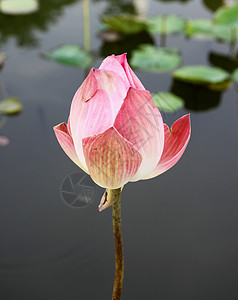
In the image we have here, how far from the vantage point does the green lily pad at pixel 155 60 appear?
1578mm

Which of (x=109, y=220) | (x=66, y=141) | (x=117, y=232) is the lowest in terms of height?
(x=109, y=220)

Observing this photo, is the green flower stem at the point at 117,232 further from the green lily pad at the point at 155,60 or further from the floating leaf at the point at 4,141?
the green lily pad at the point at 155,60

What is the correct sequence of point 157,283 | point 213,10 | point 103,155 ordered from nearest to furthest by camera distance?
point 103,155 → point 157,283 → point 213,10

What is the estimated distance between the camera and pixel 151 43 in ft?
5.97

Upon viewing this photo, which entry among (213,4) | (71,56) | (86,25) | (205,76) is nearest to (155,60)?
(205,76)

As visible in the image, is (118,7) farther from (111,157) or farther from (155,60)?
(111,157)

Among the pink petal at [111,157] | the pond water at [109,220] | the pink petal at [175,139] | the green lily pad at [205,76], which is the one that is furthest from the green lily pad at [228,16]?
the pink petal at [111,157]

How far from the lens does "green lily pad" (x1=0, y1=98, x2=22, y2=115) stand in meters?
1.33

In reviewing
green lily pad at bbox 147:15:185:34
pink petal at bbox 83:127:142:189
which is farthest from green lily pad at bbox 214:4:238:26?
pink petal at bbox 83:127:142:189

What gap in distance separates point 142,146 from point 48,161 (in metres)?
0.70

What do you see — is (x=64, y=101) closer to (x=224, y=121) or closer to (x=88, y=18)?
(x=224, y=121)

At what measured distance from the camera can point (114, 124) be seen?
1.56ft

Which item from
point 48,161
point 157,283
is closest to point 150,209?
point 157,283

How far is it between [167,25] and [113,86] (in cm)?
148
